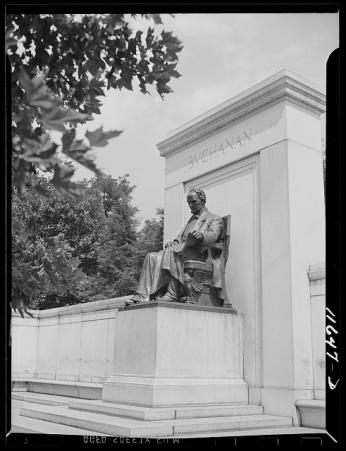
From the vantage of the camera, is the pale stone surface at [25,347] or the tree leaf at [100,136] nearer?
the tree leaf at [100,136]

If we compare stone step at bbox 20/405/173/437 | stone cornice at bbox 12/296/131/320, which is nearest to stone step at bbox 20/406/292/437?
stone step at bbox 20/405/173/437

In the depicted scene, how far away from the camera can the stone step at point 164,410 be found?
551 centimetres

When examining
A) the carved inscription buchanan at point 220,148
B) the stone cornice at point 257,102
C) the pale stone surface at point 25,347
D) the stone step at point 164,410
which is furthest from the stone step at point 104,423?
the pale stone surface at point 25,347

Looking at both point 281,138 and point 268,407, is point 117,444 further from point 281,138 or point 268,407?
point 281,138

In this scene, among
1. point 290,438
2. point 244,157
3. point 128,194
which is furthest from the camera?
point 128,194

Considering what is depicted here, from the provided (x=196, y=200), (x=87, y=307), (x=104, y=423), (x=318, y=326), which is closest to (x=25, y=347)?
(x=87, y=307)

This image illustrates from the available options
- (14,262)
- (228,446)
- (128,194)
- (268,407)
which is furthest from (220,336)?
(128,194)

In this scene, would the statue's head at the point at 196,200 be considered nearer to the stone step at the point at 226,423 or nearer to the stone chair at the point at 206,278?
the stone chair at the point at 206,278

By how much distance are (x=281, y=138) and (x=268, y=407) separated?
10.5 feet

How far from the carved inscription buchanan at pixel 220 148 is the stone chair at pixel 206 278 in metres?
1.31

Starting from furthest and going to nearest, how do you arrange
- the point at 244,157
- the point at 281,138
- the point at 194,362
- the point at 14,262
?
the point at 244,157 < the point at 281,138 < the point at 194,362 < the point at 14,262

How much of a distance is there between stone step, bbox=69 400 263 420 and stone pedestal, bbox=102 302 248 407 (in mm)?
160

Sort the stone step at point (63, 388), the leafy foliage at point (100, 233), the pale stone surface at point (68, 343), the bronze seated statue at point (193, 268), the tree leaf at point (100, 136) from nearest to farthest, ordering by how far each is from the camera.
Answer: the tree leaf at point (100, 136), the bronze seated statue at point (193, 268), the stone step at point (63, 388), the pale stone surface at point (68, 343), the leafy foliage at point (100, 233)

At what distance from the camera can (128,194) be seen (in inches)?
616
